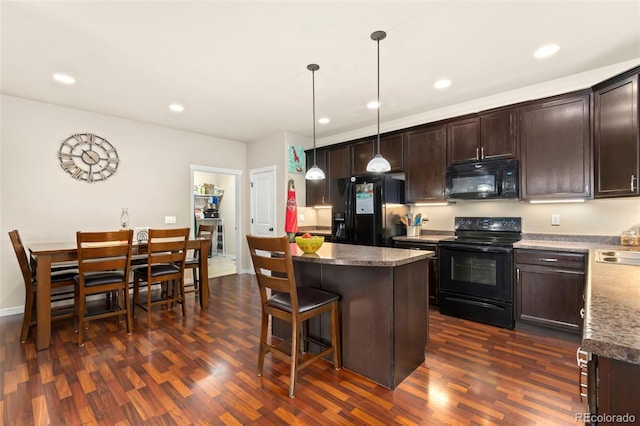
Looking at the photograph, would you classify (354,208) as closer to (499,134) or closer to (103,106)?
(499,134)

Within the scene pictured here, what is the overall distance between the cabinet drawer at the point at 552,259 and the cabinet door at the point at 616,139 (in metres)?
0.64

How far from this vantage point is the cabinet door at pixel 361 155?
15.1ft

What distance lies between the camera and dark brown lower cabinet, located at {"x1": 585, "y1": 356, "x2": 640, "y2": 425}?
70cm

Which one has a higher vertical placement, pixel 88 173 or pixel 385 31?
pixel 385 31

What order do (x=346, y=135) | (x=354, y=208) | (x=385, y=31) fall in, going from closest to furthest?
(x=385, y=31), (x=354, y=208), (x=346, y=135)

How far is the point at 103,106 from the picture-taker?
12.8ft

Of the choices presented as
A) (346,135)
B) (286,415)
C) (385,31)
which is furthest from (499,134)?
(286,415)

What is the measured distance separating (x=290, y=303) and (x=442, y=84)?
286cm

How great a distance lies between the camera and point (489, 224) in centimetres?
369

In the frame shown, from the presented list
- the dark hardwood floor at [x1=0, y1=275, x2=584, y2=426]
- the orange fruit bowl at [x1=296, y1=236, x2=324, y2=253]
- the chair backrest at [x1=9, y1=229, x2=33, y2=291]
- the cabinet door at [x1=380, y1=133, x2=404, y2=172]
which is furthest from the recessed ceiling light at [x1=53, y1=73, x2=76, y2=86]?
the cabinet door at [x1=380, y1=133, x2=404, y2=172]

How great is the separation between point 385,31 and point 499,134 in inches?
75.5

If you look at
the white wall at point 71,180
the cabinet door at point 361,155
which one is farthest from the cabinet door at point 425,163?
the white wall at point 71,180

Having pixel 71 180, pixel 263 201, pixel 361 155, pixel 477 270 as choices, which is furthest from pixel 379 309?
pixel 71 180

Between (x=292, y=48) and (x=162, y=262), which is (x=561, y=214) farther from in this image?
(x=162, y=262)
